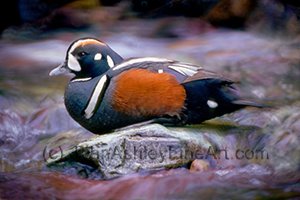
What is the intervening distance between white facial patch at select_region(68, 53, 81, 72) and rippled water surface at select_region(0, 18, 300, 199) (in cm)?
51

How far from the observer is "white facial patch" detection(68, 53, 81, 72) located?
4664 millimetres

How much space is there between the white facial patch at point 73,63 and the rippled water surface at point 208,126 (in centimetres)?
51

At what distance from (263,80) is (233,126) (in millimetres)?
1365

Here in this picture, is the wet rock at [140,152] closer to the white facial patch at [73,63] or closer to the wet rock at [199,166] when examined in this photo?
the wet rock at [199,166]

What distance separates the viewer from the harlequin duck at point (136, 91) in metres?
4.52

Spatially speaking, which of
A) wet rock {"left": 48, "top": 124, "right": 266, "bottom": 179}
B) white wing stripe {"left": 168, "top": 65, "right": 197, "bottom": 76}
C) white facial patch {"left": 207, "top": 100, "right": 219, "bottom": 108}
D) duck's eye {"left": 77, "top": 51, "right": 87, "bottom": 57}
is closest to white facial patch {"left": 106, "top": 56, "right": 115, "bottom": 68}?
duck's eye {"left": 77, "top": 51, "right": 87, "bottom": 57}

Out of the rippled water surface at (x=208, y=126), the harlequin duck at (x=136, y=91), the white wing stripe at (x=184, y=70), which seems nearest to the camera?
the rippled water surface at (x=208, y=126)

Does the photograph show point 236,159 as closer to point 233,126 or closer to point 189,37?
point 233,126

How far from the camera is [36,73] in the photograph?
22.1ft

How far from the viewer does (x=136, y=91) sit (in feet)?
14.8

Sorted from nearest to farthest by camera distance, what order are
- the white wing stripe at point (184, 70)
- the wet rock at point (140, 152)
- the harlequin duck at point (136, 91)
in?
the wet rock at point (140, 152), the harlequin duck at point (136, 91), the white wing stripe at point (184, 70)

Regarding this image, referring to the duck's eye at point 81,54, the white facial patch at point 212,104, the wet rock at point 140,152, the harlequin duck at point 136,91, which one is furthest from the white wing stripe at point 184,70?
the duck's eye at point 81,54

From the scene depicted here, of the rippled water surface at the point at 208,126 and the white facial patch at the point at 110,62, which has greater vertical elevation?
the white facial patch at the point at 110,62

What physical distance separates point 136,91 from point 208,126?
22.3 inches
